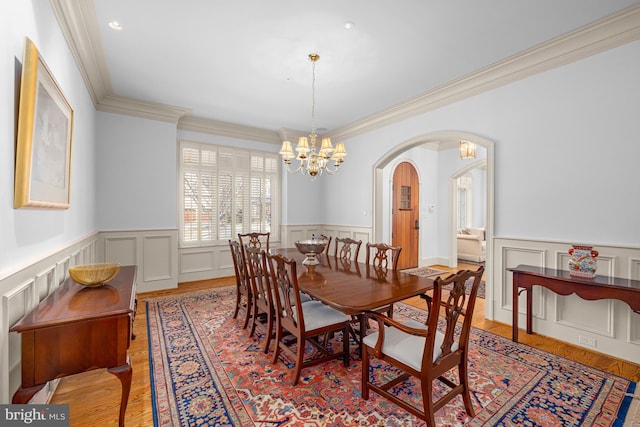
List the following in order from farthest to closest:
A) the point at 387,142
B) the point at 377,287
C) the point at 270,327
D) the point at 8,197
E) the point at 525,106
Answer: the point at 387,142
the point at 525,106
the point at 270,327
the point at 377,287
the point at 8,197

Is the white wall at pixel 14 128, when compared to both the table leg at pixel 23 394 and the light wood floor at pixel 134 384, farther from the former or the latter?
the light wood floor at pixel 134 384

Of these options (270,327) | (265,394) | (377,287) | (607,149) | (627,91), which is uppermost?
(627,91)

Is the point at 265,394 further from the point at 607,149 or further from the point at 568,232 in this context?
the point at 607,149

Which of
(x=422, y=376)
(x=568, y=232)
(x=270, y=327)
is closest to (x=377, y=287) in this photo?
(x=422, y=376)

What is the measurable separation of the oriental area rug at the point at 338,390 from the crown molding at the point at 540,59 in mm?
2939

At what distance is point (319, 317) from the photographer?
2.41 m

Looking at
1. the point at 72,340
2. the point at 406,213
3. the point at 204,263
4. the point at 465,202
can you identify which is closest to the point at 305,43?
the point at 72,340

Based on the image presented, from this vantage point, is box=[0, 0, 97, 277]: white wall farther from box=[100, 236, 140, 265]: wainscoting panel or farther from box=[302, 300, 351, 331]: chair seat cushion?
box=[302, 300, 351, 331]: chair seat cushion

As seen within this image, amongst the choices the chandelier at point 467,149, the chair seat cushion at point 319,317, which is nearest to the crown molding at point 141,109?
the chair seat cushion at point 319,317

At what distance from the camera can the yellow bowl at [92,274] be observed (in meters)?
2.02

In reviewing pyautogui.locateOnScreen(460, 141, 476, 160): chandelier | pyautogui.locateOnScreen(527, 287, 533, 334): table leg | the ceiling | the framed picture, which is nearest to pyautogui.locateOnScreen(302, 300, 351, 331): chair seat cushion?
the framed picture

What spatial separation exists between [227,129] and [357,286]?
14.9 feet

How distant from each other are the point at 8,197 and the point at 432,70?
3.96m

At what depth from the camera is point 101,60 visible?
3.27 meters
